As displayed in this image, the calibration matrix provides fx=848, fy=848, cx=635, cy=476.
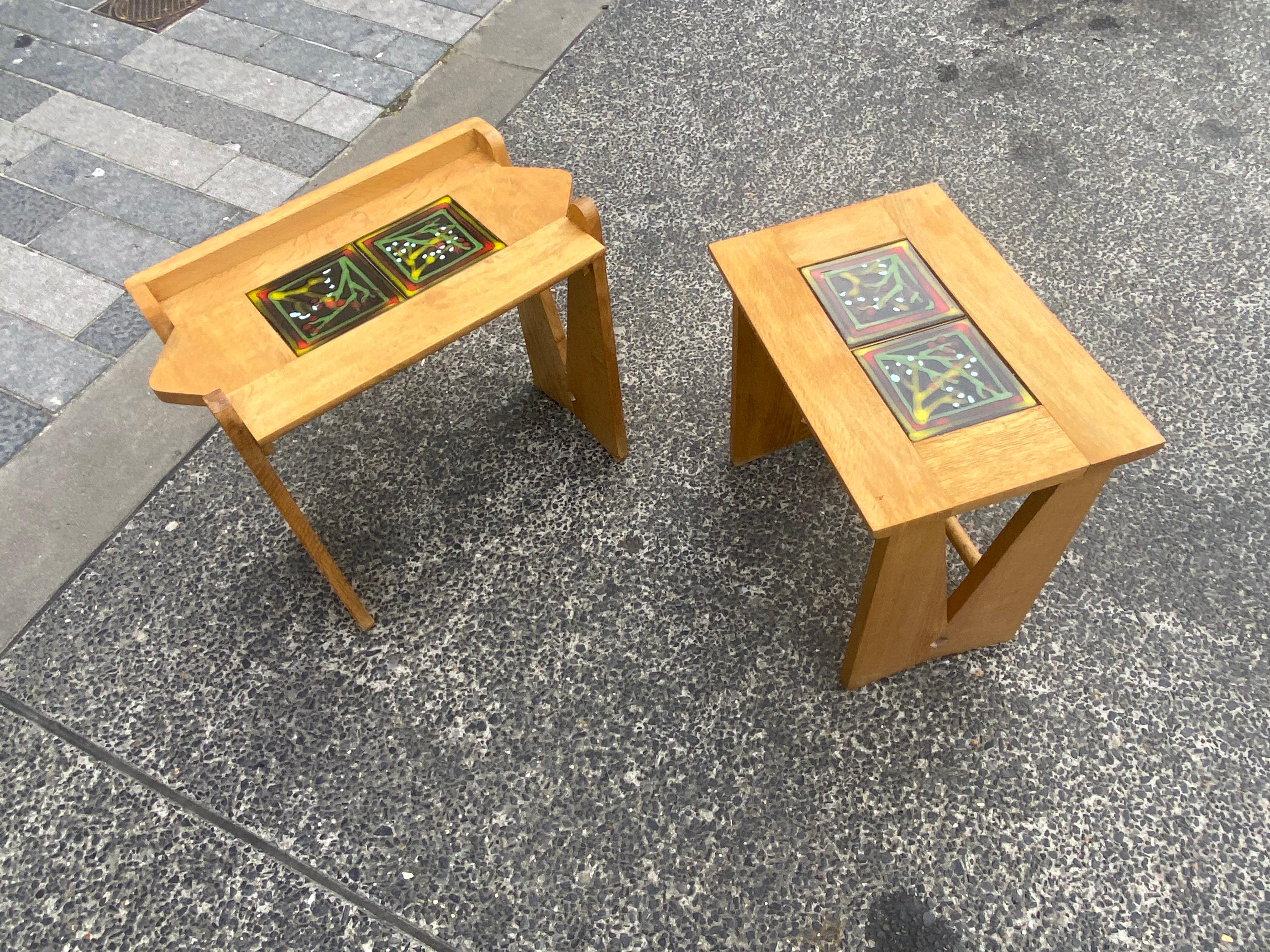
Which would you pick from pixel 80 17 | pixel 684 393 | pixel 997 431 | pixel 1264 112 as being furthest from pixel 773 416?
pixel 80 17

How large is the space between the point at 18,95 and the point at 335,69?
109cm

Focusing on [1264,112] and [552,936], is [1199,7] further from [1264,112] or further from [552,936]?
[552,936]

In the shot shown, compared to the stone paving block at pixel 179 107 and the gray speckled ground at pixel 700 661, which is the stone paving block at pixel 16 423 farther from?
the stone paving block at pixel 179 107

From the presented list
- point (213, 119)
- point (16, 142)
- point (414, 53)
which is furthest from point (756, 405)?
point (16, 142)

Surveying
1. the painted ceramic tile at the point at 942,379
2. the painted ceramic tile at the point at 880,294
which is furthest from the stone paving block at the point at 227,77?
the painted ceramic tile at the point at 942,379

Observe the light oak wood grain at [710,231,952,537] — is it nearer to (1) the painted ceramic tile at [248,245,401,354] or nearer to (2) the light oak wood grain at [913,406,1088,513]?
(2) the light oak wood grain at [913,406,1088,513]

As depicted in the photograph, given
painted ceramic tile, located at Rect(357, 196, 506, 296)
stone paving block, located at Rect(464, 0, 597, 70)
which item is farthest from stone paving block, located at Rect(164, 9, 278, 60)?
painted ceramic tile, located at Rect(357, 196, 506, 296)

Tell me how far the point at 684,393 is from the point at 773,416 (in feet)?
1.08

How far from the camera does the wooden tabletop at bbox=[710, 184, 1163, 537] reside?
131 cm

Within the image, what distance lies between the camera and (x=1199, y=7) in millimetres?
3154

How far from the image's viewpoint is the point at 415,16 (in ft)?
10.8

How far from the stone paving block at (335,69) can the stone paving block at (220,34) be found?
0.17 ft

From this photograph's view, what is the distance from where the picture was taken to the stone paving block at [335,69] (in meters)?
3.00

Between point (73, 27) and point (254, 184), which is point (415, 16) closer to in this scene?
point (254, 184)
